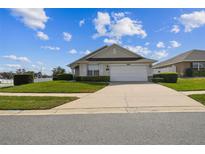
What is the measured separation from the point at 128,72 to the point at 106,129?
20.7m

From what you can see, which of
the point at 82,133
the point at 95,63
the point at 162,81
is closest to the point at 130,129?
the point at 82,133

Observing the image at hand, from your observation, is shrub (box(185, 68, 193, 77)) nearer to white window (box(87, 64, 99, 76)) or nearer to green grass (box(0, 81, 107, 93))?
white window (box(87, 64, 99, 76))

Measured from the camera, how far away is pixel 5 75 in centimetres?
6656

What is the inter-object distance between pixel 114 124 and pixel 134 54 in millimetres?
21854

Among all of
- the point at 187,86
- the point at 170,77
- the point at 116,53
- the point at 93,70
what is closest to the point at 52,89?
the point at 93,70

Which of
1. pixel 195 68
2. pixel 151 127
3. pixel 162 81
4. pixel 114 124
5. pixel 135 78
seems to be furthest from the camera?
pixel 195 68

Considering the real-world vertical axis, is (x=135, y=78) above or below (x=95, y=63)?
below

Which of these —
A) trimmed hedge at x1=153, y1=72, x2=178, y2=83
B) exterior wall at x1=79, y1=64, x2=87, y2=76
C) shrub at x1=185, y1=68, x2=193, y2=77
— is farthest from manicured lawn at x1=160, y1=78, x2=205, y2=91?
shrub at x1=185, y1=68, x2=193, y2=77

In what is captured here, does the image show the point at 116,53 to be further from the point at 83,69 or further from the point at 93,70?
the point at 83,69

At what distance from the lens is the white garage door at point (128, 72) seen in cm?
2592

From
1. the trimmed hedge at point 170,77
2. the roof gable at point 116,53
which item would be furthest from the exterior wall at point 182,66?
the trimmed hedge at point 170,77

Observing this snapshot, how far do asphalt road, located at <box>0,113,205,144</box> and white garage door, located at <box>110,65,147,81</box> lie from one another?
18.6 m

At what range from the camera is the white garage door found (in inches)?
1021
